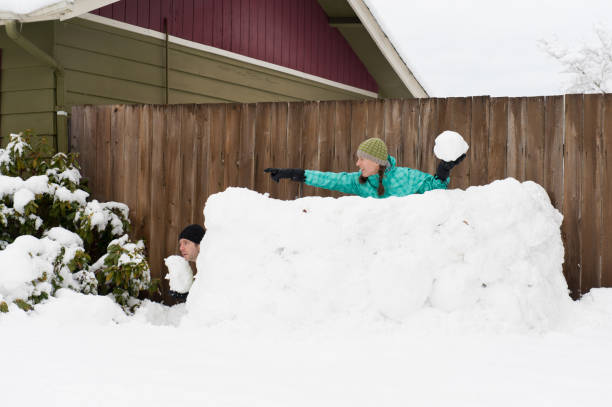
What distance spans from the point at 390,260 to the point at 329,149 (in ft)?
6.54

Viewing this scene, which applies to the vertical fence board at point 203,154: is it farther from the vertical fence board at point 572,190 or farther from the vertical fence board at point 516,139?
Result: the vertical fence board at point 572,190

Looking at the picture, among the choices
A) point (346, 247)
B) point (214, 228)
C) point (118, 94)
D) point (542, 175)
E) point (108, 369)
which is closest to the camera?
point (108, 369)

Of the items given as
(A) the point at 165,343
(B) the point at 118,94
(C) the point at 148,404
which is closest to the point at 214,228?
(A) the point at 165,343

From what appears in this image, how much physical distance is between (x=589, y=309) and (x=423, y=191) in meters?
1.51

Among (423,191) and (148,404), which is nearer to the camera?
(148,404)

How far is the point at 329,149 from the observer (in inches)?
227

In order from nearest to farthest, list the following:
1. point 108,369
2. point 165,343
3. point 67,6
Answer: point 108,369 < point 165,343 < point 67,6

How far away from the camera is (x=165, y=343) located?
381 centimetres

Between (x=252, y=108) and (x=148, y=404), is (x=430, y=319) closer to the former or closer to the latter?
(x=148, y=404)

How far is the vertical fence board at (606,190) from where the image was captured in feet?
16.3

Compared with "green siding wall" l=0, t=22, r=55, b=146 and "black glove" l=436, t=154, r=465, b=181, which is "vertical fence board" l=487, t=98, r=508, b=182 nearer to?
"black glove" l=436, t=154, r=465, b=181

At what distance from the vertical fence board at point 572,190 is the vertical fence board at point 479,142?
65 centimetres

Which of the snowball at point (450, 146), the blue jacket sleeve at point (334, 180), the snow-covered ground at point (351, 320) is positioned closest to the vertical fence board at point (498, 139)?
the snow-covered ground at point (351, 320)

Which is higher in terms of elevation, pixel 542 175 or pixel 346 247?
pixel 542 175
